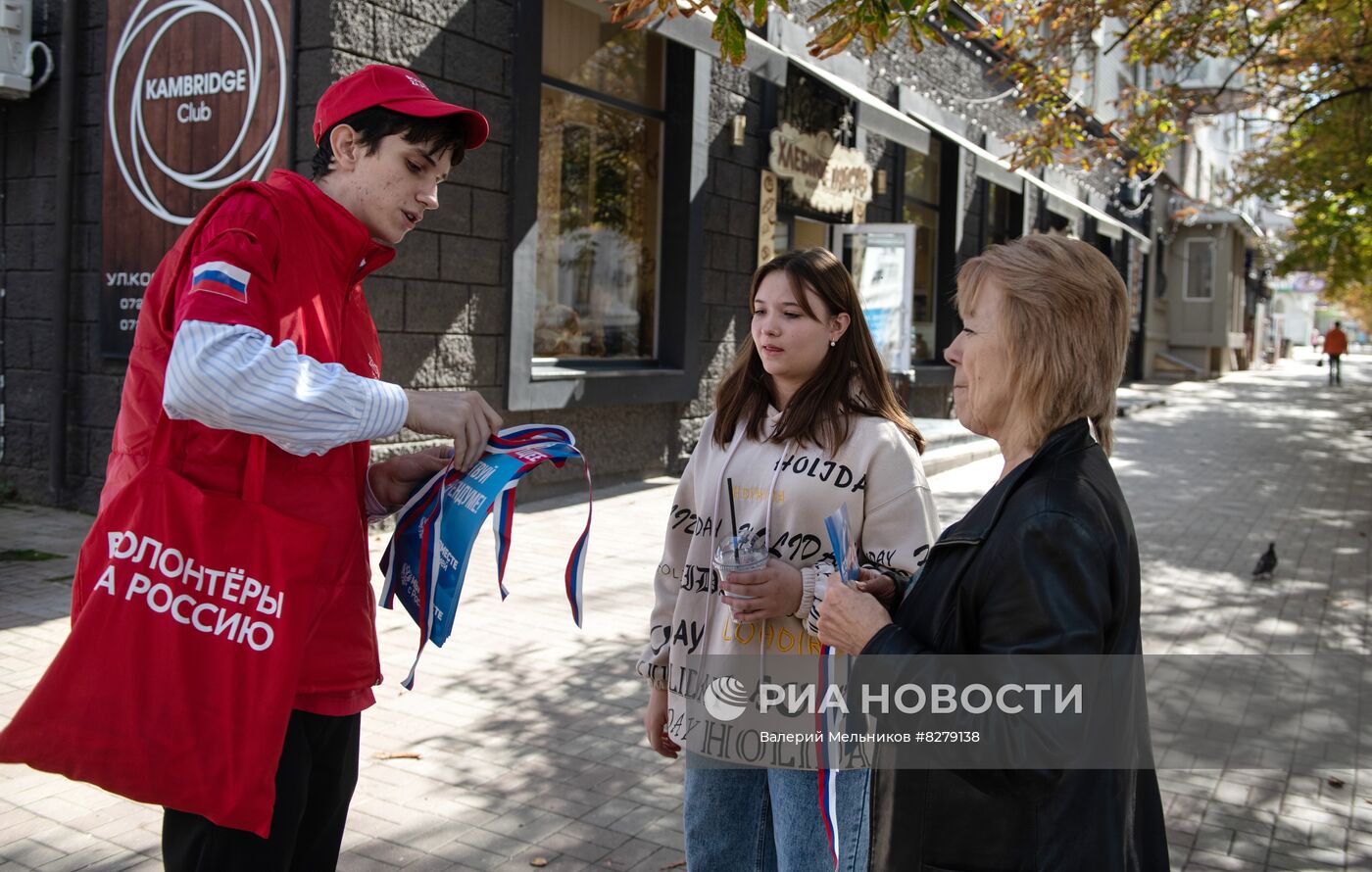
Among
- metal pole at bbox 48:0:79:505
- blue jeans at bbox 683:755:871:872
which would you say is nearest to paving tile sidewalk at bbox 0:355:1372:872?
metal pole at bbox 48:0:79:505

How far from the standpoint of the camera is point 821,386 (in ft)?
8.55

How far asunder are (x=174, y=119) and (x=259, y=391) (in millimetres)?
6724

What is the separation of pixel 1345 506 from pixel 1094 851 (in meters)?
11.4

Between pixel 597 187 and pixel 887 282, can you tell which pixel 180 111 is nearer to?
pixel 597 187

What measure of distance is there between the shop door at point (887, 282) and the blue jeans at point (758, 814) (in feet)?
34.5

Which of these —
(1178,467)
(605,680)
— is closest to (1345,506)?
(1178,467)

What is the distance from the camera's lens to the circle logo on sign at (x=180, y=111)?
721cm

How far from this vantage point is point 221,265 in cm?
186

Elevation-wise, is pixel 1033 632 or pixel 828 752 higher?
pixel 1033 632

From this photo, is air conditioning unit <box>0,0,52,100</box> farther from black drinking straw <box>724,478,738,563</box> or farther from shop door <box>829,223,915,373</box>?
shop door <box>829,223,915,373</box>

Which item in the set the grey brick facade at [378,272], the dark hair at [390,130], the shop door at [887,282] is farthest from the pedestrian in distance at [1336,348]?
the dark hair at [390,130]

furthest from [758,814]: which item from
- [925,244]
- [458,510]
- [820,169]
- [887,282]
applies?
[925,244]

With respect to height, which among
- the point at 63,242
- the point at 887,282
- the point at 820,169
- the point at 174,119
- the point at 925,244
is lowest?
the point at 63,242

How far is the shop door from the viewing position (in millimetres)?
12664
